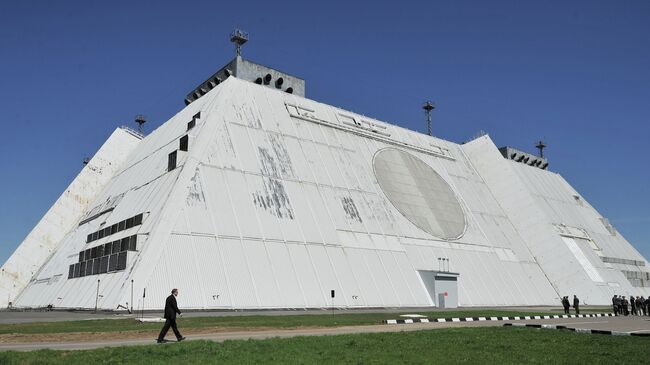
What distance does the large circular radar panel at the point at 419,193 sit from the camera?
46625 millimetres

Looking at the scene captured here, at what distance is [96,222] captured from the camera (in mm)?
42406

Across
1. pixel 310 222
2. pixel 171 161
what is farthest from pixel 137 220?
pixel 310 222

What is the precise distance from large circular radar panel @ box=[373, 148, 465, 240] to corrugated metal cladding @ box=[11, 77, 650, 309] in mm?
145

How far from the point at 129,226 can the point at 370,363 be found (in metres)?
27.9

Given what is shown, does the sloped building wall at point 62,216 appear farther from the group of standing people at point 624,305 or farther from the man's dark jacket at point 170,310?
the group of standing people at point 624,305

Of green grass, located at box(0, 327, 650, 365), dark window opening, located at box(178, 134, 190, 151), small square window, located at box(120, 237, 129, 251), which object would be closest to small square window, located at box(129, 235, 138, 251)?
small square window, located at box(120, 237, 129, 251)

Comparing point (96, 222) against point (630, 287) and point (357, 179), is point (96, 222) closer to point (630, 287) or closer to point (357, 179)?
point (357, 179)

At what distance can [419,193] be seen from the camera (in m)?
49.3

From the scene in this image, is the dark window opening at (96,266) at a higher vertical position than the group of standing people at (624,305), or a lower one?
higher

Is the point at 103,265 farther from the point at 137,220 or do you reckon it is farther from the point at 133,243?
the point at 133,243

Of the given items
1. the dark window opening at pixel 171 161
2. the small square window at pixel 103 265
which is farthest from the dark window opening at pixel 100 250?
the dark window opening at pixel 171 161

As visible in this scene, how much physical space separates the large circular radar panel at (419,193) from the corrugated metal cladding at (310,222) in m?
0.15

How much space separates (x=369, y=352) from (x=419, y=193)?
3757 centimetres

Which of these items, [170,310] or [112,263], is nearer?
[170,310]
